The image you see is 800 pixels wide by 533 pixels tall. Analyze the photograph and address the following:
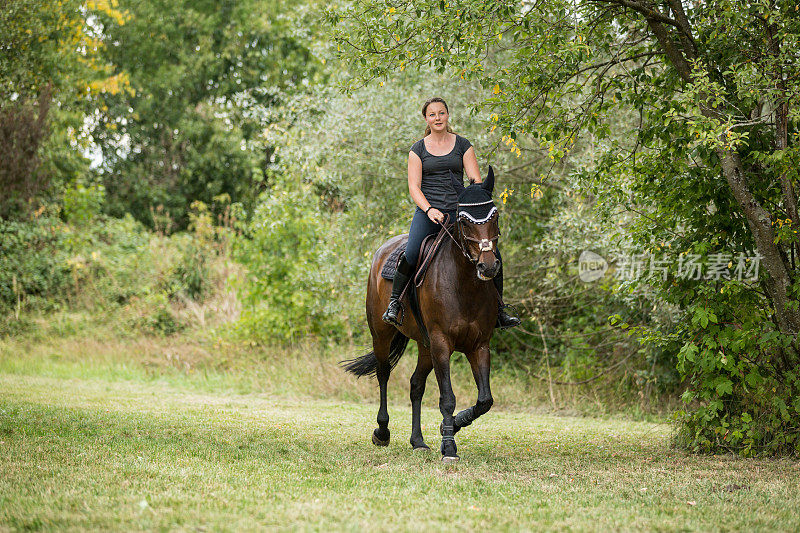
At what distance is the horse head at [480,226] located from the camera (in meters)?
6.36

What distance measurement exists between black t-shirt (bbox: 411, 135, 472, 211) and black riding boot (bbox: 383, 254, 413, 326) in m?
0.63

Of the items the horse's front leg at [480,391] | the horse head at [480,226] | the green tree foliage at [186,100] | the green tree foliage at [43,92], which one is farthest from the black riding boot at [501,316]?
the green tree foliage at [186,100]

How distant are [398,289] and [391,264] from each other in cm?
58

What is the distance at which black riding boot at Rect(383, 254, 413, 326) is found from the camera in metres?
7.47

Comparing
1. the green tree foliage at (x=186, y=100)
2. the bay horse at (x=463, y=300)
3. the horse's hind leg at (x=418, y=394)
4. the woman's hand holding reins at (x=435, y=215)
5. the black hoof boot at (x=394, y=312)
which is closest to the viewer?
the bay horse at (x=463, y=300)

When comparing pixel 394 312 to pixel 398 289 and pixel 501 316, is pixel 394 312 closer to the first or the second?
pixel 398 289

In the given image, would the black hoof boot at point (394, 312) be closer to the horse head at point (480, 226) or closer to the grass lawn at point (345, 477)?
the horse head at point (480, 226)

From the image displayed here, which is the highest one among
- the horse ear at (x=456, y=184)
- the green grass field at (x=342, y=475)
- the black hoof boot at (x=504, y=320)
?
the horse ear at (x=456, y=184)

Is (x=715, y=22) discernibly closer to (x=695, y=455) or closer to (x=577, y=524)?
(x=695, y=455)

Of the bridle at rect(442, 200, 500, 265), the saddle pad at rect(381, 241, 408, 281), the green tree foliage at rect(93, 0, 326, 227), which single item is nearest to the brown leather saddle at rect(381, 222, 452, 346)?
the saddle pad at rect(381, 241, 408, 281)

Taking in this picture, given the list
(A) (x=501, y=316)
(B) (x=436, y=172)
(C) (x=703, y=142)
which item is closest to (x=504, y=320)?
(A) (x=501, y=316)

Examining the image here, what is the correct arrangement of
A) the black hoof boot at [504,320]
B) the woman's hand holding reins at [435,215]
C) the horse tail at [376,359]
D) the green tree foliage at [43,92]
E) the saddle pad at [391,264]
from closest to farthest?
the woman's hand holding reins at [435,215], the black hoof boot at [504,320], the saddle pad at [391,264], the horse tail at [376,359], the green tree foliage at [43,92]

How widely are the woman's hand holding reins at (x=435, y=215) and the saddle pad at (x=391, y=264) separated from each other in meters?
1.07

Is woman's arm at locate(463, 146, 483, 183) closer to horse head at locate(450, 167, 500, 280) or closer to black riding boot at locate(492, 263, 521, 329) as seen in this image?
horse head at locate(450, 167, 500, 280)
